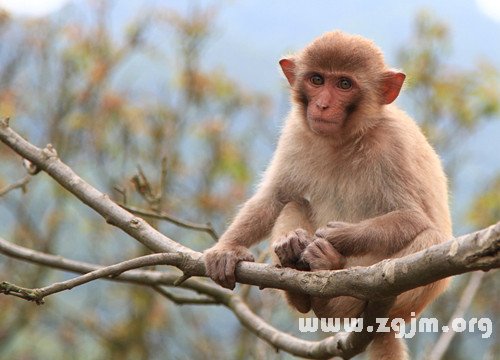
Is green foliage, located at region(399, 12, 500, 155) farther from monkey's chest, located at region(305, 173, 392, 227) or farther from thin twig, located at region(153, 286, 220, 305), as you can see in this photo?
monkey's chest, located at region(305, 173, 392, 227)

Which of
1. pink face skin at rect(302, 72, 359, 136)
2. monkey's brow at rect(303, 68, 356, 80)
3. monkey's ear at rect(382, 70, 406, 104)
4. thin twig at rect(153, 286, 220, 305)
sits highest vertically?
monkey's ear at rect(382, 70, 406, 104)

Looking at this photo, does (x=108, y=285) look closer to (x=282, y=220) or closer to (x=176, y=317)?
(x=176, y=317)

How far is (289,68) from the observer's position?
575cm

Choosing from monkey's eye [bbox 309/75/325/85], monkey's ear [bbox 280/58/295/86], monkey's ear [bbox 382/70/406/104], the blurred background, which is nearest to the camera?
monkey's eye [bbox 309/75/325/85]

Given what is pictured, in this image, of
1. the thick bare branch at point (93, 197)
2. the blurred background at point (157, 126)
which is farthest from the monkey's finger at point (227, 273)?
the blurred background at point (157, 126)

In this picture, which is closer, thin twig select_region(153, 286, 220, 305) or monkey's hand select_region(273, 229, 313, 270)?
monkey's hand select_region(273, 229, 313, 270)

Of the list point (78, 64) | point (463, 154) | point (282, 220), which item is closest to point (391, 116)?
point (282, 220)

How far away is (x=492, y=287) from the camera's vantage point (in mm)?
14984

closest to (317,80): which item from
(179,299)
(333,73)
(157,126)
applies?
(333,73)

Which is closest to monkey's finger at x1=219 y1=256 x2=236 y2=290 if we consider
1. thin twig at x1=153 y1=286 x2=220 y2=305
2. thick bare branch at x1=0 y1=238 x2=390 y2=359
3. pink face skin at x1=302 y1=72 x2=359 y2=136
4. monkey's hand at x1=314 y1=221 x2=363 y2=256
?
monkey's hand at x1=314 y1=221 x2=363 y2=256

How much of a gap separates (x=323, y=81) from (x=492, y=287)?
1065 centimetres

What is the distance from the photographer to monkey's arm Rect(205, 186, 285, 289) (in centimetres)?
461

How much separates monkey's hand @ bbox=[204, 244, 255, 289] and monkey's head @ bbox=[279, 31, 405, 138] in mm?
985

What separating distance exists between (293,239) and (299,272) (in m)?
0.81
